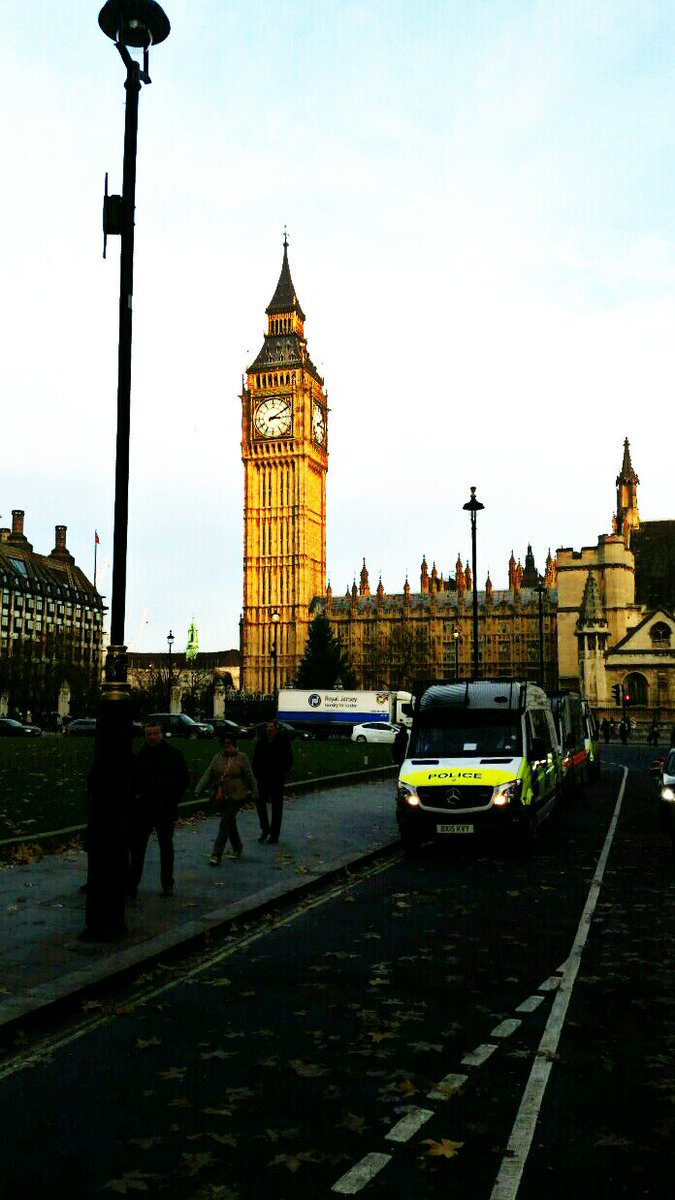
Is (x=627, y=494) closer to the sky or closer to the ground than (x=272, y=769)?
closer to the sky

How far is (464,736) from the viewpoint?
1550cm

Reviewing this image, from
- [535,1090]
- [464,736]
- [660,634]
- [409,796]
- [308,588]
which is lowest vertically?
[535,1090]

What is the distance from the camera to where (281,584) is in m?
146

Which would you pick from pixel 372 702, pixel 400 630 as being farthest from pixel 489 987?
pixel 400 630

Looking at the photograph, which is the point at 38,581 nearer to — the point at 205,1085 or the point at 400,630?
the point at 400,630

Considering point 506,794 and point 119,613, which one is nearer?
point 119,613

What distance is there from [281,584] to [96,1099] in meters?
141

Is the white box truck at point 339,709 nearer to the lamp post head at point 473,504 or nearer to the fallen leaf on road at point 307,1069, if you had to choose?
the lamp post head at point 473,504

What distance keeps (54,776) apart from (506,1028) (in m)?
20.6

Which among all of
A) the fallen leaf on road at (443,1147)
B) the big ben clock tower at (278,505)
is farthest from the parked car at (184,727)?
the big ben clock tower at (278,505)

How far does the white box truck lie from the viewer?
67.3 m

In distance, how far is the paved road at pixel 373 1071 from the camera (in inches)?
171

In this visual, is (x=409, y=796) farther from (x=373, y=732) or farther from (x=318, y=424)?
(x=318, y=424)

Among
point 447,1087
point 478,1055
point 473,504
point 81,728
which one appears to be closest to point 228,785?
point 478,1055
